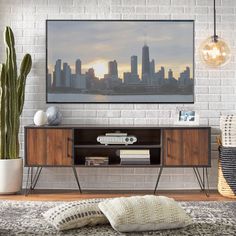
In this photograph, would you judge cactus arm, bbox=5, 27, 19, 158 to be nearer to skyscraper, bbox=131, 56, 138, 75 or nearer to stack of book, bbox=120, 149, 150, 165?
stack of book, bbox=120, 149, 150, 165

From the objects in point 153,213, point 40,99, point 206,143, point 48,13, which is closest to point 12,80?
point 40,99

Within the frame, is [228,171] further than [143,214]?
Yes

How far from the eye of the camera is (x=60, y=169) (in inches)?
216

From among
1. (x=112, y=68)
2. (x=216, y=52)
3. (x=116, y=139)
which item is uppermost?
(x=216, y=52)

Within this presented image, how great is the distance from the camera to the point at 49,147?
5.05 metres

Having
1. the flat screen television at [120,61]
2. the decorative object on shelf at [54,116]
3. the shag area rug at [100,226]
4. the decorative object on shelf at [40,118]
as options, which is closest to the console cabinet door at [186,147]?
the flat screen television at [120,61]

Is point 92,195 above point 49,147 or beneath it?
beneath

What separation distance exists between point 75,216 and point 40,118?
3171 mm

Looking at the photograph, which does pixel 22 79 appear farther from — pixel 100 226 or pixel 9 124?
pixel 100 226

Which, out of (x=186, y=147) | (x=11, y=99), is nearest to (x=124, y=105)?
(x=186, y=147)

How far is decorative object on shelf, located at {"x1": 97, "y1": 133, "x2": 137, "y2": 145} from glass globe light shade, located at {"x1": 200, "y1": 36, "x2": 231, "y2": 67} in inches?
44.0

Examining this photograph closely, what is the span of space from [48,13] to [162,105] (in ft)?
5.13

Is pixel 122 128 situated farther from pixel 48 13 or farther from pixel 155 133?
pixel 48 13

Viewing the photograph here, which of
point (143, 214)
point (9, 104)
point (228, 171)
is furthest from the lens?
point (9, 104)
